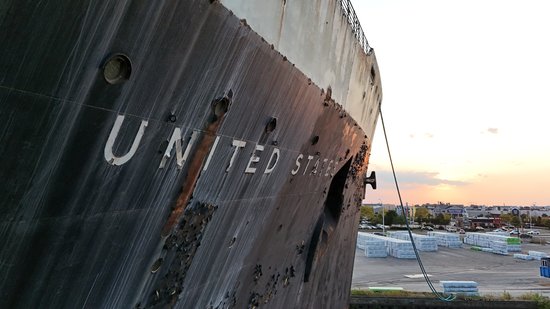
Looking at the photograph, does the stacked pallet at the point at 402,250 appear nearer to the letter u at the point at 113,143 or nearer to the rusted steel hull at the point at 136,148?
the rusted steel hull at the point at 136,148

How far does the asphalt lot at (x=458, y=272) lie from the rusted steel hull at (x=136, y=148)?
26.7m

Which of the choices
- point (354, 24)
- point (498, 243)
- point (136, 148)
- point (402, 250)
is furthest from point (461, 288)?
point (498, 243)

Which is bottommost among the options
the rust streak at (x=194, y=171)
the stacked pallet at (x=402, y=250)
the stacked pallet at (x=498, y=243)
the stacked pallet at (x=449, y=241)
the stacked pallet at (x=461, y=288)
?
the stacked pallet at (x=402, y=250)

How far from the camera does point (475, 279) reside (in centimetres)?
3192

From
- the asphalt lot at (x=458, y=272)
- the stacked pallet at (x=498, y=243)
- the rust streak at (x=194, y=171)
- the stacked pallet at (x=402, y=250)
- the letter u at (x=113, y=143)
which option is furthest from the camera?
the stacked pallet at (x=498, y=243)

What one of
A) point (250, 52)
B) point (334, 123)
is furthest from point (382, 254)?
point (250, 52)

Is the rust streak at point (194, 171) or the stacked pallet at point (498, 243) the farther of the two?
the stacked pallet at point (498, 243)

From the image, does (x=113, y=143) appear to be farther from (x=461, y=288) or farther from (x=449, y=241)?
(x=449, y=241)

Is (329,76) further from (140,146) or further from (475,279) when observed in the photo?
(475,279)

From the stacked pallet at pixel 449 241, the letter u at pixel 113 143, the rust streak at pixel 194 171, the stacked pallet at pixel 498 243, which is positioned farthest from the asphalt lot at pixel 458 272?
the letter u at pixel 113 143

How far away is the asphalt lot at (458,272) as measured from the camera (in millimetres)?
28969

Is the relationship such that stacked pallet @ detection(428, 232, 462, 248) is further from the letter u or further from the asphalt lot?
the letter u

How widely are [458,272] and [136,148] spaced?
38741mm

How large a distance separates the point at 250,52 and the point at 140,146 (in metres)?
1.20
